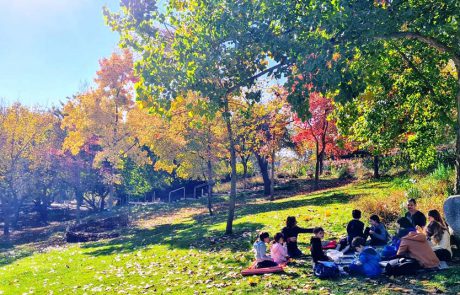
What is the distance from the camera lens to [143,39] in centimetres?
1157

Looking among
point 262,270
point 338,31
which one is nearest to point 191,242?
point 262,270

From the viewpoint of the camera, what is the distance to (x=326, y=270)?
8844 mm

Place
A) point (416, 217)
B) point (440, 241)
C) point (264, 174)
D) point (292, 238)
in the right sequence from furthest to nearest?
point (264, 174)
point (292, 238)
point (416, 217)
point (440, 241)

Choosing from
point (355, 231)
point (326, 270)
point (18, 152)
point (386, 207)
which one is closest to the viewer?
point (326, 270)

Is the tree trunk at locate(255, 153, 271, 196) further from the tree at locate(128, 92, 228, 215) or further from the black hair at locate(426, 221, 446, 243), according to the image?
the black hair at locate(426, 221, 446, 243)

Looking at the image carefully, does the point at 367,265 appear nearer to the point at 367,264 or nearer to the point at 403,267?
the point at 367,264

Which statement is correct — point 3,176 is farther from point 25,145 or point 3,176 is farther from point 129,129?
point 129,129

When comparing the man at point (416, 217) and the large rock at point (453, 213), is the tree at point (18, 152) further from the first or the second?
the large rock at point (453, 213)

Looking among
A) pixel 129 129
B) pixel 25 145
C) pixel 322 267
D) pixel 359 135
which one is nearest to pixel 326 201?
pixel 359 135

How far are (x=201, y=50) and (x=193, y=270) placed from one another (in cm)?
621

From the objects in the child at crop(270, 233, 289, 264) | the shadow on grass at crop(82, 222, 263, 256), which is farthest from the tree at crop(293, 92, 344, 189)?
the child at crop(270, 233, 289, 264)

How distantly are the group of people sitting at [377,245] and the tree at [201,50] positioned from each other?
414 centimetres

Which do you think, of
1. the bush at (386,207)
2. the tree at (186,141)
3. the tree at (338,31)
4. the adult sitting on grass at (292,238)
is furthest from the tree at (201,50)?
the tree at (186,141)

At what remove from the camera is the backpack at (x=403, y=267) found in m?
8.43
